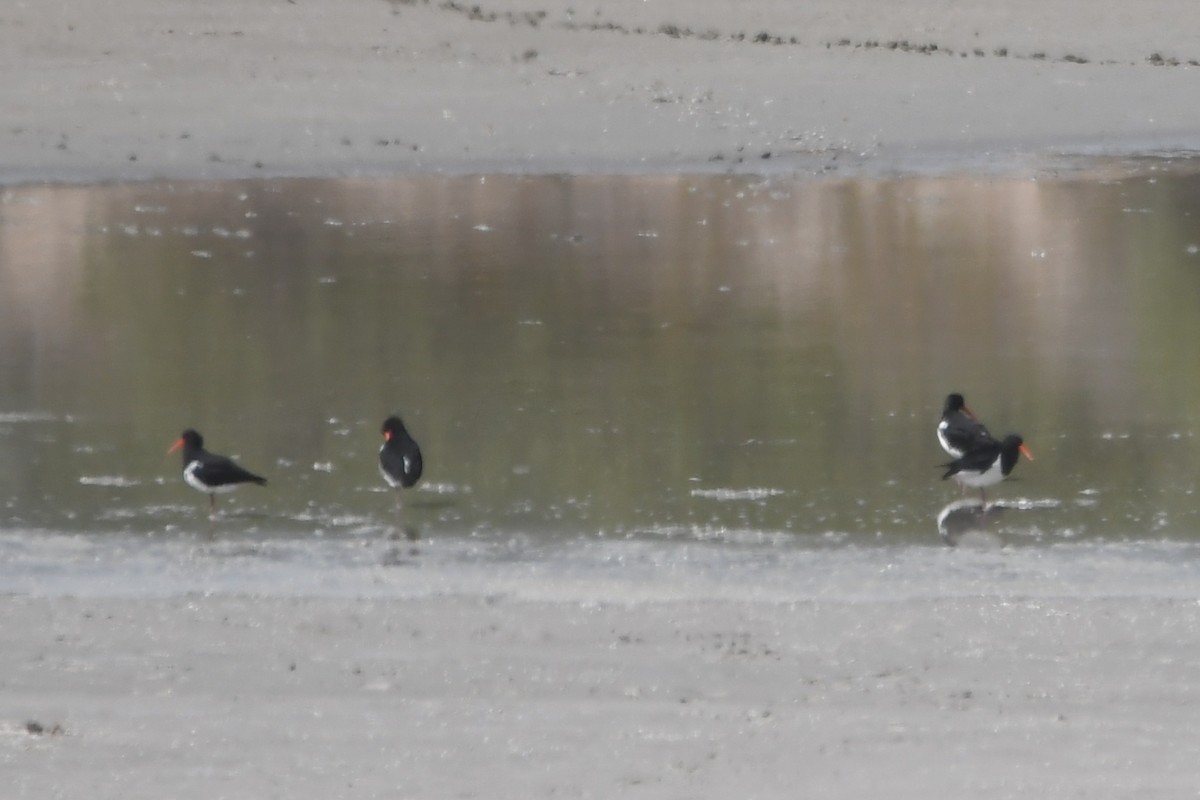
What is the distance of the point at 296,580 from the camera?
7719 millimetres

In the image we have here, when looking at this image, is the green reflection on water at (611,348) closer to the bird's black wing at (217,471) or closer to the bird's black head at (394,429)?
the bird's black wing at (217,471)

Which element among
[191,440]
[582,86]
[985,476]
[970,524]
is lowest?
[970,524]

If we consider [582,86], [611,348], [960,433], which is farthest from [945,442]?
[582,86]

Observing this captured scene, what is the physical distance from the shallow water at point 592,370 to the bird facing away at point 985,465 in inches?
5.9

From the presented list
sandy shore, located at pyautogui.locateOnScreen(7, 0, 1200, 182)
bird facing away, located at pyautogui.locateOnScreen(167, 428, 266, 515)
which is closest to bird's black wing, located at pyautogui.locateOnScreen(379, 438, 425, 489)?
bird facing away, located at pyautogui.locateOnScreen(167, 428, 266, 515)

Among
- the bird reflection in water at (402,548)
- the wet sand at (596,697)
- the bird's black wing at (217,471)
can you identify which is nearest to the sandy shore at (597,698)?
the wet sand at (596,697)

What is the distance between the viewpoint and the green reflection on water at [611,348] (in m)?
9.09

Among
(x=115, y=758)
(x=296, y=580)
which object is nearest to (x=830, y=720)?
(x=115, y=758)

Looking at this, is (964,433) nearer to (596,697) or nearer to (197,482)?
(197,482)

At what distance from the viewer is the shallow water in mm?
8406

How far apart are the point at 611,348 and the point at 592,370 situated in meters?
0.62

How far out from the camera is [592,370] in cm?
1162

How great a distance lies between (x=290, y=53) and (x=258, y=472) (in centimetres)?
1625

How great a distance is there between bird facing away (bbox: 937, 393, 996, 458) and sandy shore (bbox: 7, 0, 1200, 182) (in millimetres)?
10304
